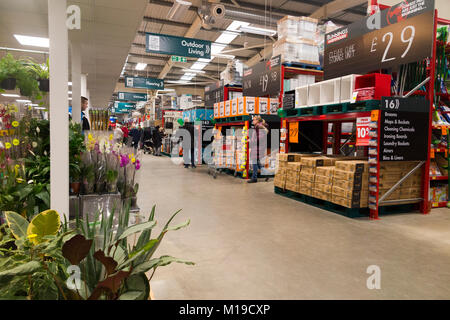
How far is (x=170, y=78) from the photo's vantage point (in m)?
21.4

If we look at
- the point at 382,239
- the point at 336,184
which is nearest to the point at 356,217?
the point at 336,184

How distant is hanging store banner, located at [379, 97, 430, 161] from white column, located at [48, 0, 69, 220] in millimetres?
3777

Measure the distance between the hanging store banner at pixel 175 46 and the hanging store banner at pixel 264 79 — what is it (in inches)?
51.6

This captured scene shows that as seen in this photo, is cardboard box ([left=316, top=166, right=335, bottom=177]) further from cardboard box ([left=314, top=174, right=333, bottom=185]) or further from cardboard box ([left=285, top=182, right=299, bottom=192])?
cardboard box ([left=285, top=182, right=299, bottom=192])

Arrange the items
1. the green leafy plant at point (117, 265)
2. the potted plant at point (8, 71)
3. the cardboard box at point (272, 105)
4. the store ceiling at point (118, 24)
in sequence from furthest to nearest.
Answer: the cardboard box at point (272, 105), the store ceiling at point (118, 24), the potted plant at point (8, 71), the green leafy plant at point (117, 265)

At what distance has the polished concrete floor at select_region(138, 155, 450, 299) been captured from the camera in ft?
7.54

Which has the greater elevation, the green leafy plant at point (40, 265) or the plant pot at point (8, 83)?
the plant pot at point (8, 83)

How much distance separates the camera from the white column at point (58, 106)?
8.23 ft

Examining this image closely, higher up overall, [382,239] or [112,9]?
[112,9]

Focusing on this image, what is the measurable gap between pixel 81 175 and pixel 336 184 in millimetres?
3382

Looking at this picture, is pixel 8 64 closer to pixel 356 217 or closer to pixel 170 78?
pixel 356 217

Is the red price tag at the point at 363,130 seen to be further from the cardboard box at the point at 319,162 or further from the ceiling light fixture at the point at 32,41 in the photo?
the ceiling light fixture at the point at 32,41

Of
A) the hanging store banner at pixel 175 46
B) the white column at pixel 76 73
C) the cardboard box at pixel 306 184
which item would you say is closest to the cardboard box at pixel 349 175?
the cardboard box at pixel 306 184

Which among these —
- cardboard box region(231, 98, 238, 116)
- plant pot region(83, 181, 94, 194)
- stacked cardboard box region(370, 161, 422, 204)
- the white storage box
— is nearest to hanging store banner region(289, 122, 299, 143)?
the white storage box
